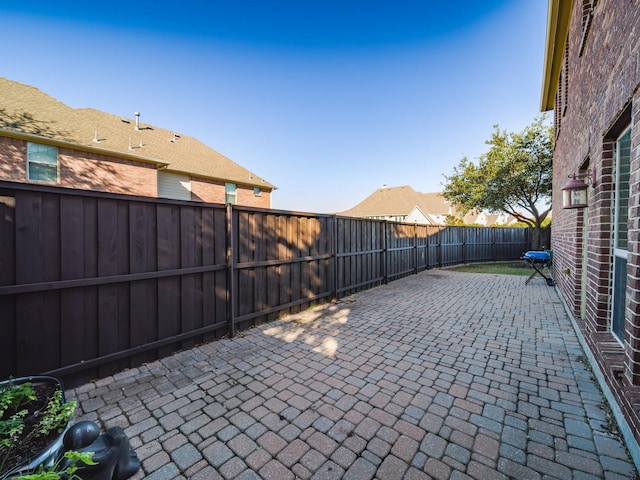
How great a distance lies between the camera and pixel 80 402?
2.43 m

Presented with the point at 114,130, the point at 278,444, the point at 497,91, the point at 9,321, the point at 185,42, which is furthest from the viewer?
the point at 114,130

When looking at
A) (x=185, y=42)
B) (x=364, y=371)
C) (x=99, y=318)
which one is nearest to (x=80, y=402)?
(x=99, y=318)

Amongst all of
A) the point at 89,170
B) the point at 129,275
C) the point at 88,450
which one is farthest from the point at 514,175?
the point at 89,170

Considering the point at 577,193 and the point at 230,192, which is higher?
the point at 230,192

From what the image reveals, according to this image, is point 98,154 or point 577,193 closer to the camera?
point 577,193

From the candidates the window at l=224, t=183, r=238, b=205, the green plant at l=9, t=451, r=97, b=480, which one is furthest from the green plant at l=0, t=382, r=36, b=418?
the window at l=224, t=183, r=238, b=205

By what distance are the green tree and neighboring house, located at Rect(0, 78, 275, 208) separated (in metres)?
14.1

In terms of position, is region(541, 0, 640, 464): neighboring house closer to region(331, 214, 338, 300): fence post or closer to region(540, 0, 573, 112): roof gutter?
region(540, 0, 573, 112): roof gutter

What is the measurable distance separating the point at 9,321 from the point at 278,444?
99.1 inches

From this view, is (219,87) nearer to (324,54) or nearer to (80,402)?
(324,54)

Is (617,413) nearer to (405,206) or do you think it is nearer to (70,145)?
(70,145)

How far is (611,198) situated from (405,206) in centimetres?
3247

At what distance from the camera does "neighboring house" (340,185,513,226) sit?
3309 cm

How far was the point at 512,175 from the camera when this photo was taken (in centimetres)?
1520
